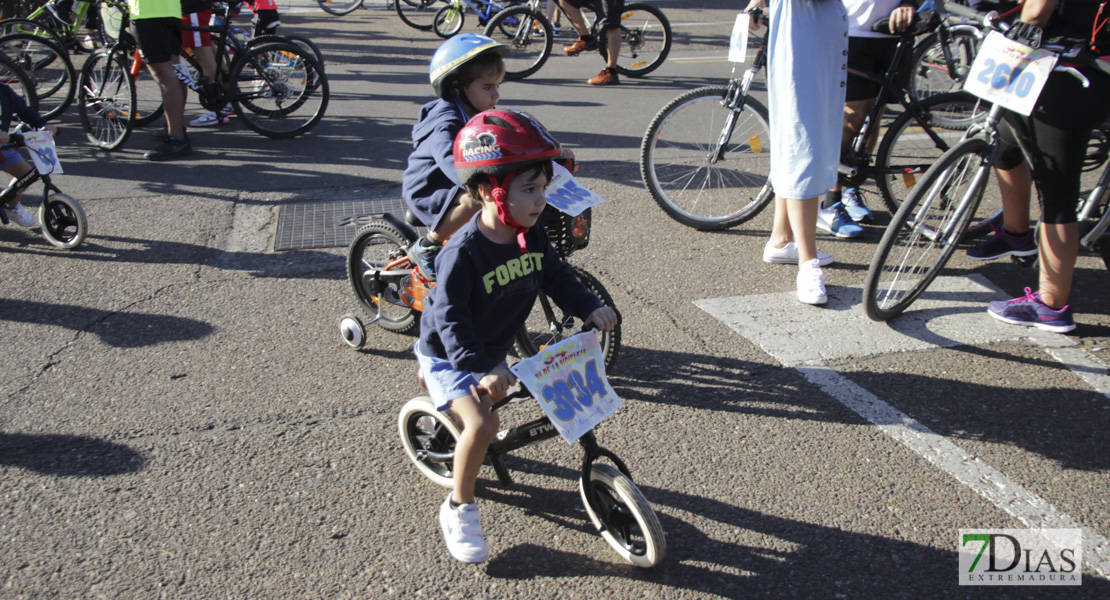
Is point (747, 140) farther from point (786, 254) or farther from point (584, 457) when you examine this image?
point (584, 457)

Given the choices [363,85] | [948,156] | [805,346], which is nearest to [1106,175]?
[948,156]

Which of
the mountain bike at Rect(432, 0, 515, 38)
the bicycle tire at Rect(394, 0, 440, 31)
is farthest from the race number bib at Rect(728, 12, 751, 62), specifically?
the bicycle tire at Rect(394, 0, 440, 31)

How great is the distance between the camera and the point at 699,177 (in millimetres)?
6027

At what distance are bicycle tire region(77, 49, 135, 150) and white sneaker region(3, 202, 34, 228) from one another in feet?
6.01

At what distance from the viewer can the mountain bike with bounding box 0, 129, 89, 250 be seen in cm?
488

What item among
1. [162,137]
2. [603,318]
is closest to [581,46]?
[162,137]

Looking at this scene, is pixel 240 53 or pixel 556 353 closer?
pixel 556 353

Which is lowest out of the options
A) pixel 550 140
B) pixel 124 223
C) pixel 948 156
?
pixel 124 223

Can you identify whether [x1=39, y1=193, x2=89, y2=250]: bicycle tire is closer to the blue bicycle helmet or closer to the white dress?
the blue bicycle helmet

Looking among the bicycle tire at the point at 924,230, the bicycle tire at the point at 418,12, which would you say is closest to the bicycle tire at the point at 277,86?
the bicycle tire at the point at 924,230

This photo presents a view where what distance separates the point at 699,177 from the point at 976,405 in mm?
3096

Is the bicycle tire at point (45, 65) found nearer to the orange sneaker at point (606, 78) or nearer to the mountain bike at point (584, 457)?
the orange sneaker at point (606, 78)

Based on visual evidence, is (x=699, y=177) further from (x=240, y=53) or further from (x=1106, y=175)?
(x=240, y=53)

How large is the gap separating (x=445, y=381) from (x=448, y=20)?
36.8 ft
